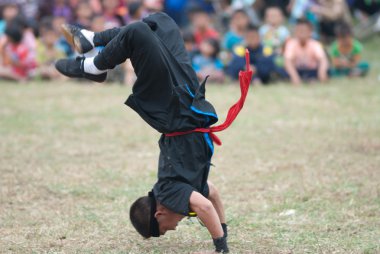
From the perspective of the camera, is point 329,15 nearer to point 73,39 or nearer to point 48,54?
point 48,54

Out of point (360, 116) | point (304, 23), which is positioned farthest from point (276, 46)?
point (360, 116)

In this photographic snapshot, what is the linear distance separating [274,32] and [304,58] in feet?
3.38

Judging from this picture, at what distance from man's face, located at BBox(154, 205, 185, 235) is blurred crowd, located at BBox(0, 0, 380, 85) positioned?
5.45m

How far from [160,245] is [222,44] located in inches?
262

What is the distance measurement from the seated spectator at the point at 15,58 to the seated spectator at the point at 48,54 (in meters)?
0.14

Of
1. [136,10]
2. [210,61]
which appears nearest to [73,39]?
[210,61]

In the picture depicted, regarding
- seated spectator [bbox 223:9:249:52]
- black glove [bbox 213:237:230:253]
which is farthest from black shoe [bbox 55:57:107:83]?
seated spectator [bbox 223:9:249:52]

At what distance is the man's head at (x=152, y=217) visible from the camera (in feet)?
11.6

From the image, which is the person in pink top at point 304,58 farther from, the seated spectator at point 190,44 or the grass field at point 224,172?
the seated spectator at point 190,44

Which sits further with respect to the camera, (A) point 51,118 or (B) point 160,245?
(A) point 51,118

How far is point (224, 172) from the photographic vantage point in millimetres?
5375

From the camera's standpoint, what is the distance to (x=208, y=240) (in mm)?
3945

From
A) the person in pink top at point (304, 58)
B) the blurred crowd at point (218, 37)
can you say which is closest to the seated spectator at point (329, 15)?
the blurred crowd at point (218, 37)

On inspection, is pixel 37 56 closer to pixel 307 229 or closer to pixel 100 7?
pixel 100 7
